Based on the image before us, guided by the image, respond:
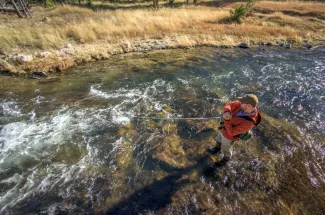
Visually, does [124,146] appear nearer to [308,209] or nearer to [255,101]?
[255,101]

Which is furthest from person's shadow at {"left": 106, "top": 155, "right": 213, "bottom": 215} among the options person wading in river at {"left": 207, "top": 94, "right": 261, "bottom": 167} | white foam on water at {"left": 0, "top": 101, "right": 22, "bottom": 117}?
white foam on water at {"left": 0, "top": 101, "right": 22, "bottom": 117}

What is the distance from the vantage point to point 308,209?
14.7 feet

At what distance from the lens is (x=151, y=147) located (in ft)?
19.6

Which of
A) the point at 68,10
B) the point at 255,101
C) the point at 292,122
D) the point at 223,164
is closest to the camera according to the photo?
the point at 255,101

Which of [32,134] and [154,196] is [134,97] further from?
[154,196]

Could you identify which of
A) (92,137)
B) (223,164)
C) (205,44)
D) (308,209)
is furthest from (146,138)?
(205,44)

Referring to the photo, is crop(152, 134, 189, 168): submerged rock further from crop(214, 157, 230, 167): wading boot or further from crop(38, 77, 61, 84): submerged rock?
crop(38, 77, 61, 84): submerged rock

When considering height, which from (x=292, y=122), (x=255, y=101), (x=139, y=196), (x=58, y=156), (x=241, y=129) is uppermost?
(x=255, y=101)

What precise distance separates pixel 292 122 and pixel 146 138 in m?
4.99

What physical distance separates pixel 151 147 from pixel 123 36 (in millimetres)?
10985

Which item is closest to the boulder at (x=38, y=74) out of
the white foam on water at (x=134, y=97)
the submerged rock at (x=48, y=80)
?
the submerged rock at (x=48, y=80)

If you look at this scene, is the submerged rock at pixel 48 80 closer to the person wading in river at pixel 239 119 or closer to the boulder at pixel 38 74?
the boulder at pixel 38 74

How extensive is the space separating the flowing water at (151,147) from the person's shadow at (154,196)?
23 millimetres

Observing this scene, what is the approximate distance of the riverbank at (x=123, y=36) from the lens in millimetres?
11305
